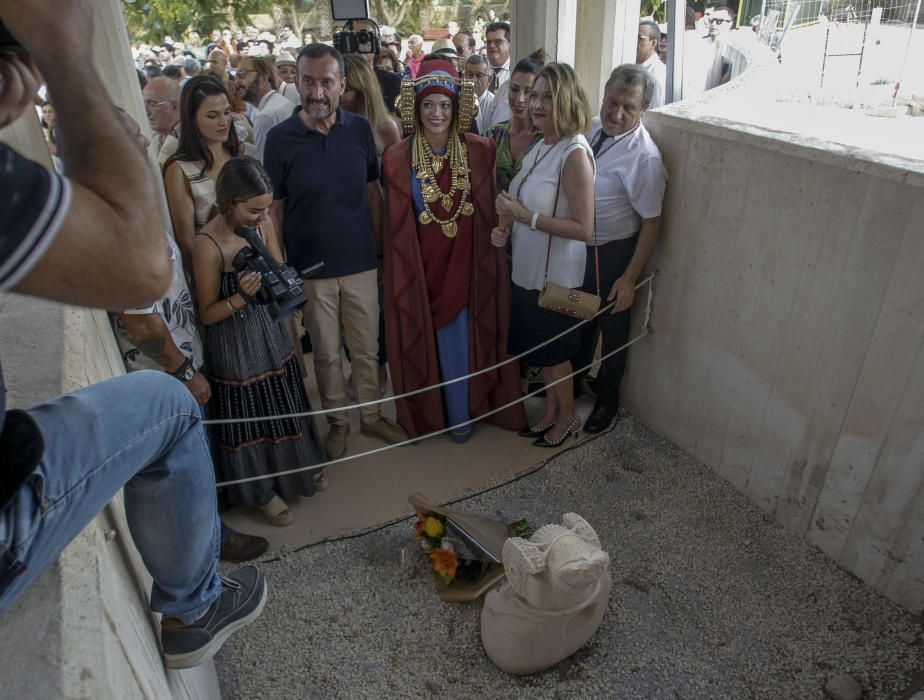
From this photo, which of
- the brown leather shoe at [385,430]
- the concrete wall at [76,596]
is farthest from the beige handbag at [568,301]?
the concrete wall at [76,596]

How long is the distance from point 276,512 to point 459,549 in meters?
0.91

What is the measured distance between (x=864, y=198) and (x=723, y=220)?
61 cm

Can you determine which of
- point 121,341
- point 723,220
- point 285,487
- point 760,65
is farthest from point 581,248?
point 760,65

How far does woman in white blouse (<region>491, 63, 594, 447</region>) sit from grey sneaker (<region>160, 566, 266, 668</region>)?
1874 millimetres

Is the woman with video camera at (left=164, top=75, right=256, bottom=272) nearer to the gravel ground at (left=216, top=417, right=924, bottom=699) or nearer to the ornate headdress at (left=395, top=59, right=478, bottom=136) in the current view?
the ornate headdress at (left=395, top=59, right=478, bottom=136)

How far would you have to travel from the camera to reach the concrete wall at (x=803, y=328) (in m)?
2.19

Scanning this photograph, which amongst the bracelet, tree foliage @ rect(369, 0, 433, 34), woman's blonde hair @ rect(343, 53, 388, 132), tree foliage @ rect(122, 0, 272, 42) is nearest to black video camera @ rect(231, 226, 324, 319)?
the bracelet

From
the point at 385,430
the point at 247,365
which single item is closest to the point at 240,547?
the point at 247,365

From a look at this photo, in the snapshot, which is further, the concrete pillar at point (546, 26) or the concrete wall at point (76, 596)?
the concrete pillar at point (546, 26)

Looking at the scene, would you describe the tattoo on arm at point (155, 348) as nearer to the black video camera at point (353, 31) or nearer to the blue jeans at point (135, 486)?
the blue jeans at point (135, 486)

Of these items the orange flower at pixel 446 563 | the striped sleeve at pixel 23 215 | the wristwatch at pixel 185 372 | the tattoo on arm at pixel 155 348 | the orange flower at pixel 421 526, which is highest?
the striped sleeve at pixel 23 215

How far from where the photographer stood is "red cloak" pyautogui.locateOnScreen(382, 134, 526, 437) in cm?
310

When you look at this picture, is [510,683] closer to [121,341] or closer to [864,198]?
[121,341]

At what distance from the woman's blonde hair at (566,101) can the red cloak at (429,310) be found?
1.42ft
